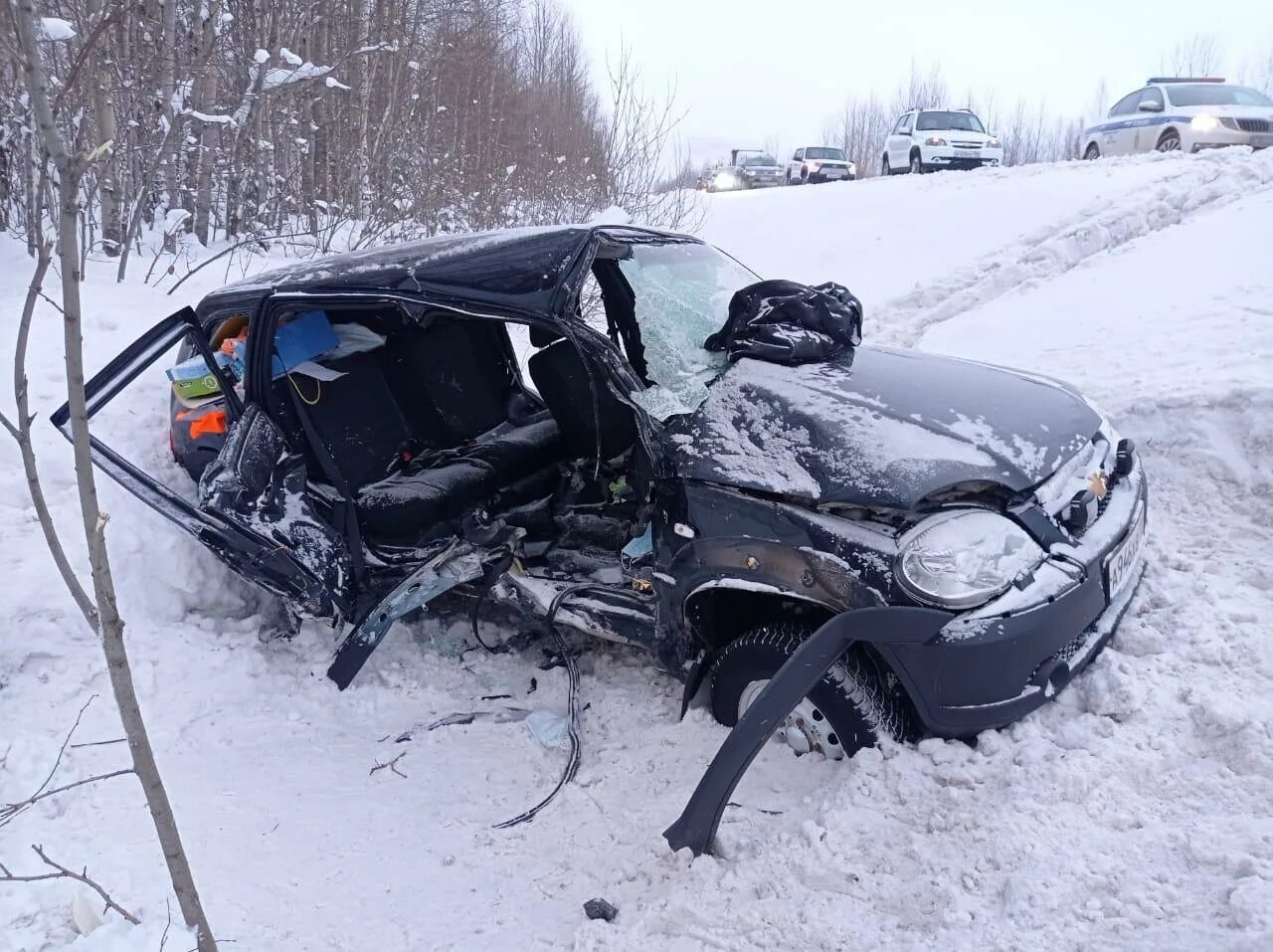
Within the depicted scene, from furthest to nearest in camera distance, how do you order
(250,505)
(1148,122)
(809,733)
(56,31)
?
(1148,122) < (250,505) < (56,31) < (809,733)

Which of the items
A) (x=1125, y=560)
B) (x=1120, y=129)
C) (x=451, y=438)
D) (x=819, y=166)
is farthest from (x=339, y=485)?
(x=819, y=166)

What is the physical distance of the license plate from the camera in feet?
8.53

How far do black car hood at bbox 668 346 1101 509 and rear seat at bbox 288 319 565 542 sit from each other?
4.58ft

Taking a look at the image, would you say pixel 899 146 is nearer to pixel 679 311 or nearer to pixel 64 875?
pixel 679 311

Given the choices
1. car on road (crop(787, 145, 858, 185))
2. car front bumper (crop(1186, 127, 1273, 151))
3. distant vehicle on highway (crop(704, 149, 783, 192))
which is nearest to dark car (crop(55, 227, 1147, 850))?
car front bumper (crop(1186, 127, 1273, 151))

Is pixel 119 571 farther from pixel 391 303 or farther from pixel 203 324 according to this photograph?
pixel 391 303

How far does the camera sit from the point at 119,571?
11.4ft

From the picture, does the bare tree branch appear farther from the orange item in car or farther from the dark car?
the orange item in car

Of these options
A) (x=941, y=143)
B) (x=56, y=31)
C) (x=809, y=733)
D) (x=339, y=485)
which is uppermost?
(x=941, y=143)

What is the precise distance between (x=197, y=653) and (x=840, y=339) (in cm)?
284

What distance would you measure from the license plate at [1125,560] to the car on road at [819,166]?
2413 centimetres

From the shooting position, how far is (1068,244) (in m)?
8.62

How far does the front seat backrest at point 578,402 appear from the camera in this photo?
3.66 meters

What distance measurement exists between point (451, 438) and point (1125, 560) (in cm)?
300
